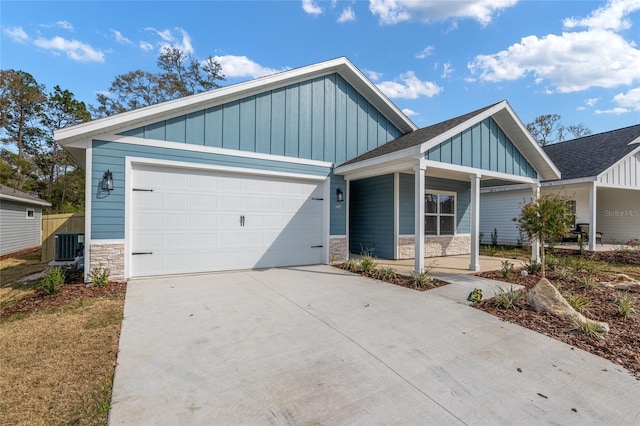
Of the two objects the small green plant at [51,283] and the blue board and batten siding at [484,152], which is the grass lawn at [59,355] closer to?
the small green plant at [51,283]

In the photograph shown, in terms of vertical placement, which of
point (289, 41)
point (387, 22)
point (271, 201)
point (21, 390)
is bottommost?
point (21, 390)

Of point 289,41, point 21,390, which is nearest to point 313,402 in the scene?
point 21,390

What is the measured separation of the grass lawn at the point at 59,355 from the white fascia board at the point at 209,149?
10.2 feet

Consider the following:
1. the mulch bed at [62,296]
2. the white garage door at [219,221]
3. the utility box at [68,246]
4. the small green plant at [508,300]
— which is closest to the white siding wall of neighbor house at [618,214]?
the small green plant at [508,300]

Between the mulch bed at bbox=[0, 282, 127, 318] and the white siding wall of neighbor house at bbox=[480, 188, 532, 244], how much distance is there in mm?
15630

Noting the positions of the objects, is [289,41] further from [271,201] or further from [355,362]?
[355,362]

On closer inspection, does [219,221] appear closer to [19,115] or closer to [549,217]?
[549,217]

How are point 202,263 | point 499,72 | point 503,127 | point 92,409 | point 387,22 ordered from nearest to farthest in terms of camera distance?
point 92,409 < point 202,263 < point 503,127 < point 387,22 < point 499,72

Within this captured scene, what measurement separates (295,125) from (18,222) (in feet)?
45.0

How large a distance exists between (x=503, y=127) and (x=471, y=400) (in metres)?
7.76

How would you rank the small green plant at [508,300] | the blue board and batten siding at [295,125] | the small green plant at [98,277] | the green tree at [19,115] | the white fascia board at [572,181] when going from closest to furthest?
the small green plant at [508,300] < the small green plant at [98,277] < the blue board and batten siding at [295,125] < the white fascia board at [572,181] < the green tree at [19,115]

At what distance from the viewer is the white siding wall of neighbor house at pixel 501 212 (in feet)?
47.0

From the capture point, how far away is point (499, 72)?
529 inches

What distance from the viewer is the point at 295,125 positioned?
8.15 meters
